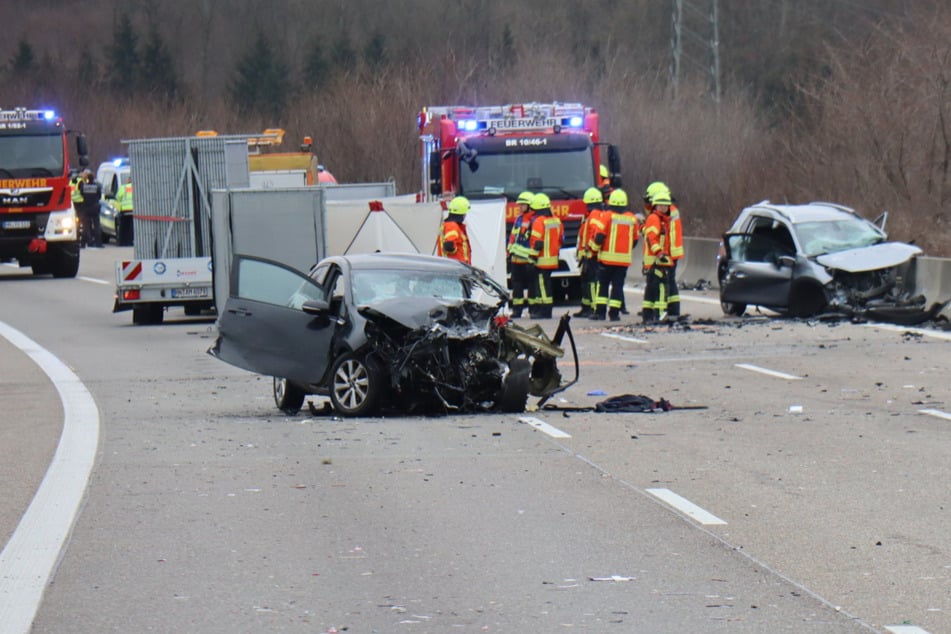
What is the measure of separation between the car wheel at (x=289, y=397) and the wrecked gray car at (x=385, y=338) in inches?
0.5

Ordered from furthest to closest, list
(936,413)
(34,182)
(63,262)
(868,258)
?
(63,262)
(34,182)
(868,258)
(936,413)

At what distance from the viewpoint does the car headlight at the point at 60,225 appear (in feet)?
113

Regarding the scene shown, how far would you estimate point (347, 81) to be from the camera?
2202 inches

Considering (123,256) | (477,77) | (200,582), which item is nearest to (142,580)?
(200,582)

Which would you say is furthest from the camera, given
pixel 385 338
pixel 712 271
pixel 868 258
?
pixel 712 271

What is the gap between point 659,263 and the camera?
21.7 metres

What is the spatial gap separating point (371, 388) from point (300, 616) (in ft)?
22.0

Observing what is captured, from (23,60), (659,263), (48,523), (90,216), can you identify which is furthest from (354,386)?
(23,60)

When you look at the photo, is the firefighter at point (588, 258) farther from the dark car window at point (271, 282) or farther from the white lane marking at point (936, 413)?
the white lane marking at point (936, 413)

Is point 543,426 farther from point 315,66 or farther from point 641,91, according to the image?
point 315,66

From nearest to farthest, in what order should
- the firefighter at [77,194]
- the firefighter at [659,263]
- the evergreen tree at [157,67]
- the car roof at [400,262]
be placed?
the car roof at [400,262], the firefighter at [659,263], the firefighter at [77,194], the evergreen tree at [157,67]

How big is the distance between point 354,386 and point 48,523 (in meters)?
4.92

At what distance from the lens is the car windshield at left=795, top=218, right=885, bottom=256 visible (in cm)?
2155

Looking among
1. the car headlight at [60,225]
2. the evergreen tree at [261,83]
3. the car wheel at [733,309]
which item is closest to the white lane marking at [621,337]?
the car wheel at [733,309]
